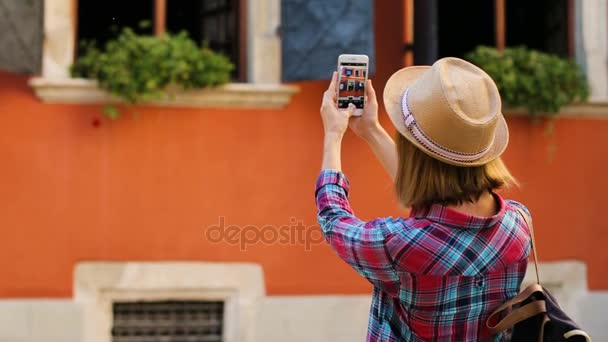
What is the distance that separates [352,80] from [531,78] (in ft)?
11.8

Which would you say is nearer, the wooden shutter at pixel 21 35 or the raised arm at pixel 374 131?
the raised arm at pixel 374 131

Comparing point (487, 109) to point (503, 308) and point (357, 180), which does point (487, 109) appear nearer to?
point (503, 308)

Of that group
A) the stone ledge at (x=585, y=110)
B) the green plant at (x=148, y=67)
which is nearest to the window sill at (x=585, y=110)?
the stone ledge at (x=585, y=110)

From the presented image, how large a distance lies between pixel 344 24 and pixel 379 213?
123cm

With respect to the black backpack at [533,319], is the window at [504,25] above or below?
above

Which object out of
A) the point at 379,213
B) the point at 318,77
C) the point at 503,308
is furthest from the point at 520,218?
the point at 379,213

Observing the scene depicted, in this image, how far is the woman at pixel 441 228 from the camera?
5.70ft

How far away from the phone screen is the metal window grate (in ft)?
10.9

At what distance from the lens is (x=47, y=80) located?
4758mm

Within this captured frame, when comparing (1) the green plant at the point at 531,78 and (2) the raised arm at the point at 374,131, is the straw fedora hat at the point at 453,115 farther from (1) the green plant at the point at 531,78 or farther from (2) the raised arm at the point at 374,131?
(1) the green plant at the point at 531,78

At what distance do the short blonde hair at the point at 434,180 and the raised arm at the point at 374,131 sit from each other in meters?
0.29

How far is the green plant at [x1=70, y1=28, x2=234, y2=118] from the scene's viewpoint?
186 inches

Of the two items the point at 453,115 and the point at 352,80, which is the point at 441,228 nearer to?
the point at 453,115

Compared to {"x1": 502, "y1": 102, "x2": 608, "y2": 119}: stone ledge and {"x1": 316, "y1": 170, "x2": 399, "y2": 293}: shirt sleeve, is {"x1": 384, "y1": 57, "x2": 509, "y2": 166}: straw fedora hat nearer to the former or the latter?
{"x1": 316, "y1": 170, "x2": 399, "y2": 293}: shirt sleeve
